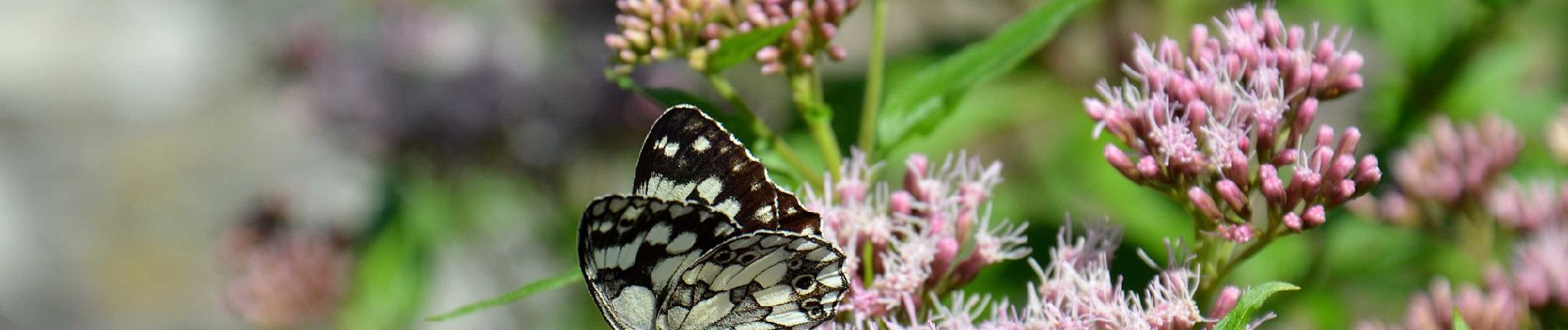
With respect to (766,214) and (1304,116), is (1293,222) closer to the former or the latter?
(1304,116)

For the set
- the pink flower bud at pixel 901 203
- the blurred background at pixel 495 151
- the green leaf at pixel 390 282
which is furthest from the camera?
the green leaf at pixel 390 282

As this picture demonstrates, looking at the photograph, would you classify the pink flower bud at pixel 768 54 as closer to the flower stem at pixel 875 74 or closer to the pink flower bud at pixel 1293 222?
the flower stem at pixel 875 74

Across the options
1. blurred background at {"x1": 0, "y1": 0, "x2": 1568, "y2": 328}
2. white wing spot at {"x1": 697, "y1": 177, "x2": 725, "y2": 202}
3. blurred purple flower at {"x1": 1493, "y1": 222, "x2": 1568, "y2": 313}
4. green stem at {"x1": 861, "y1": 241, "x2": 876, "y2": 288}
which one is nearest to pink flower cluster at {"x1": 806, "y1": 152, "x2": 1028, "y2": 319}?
green stem at {"x1": 861, "y1": 241, "x2": 876, "y2": 288}

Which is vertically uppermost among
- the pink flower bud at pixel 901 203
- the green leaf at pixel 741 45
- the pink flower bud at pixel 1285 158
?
the green leaf at pixel 741 45

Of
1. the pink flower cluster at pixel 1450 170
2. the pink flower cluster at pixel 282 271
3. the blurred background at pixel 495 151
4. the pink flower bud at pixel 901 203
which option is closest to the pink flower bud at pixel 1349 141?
the pink flower bud at pixel 901 203

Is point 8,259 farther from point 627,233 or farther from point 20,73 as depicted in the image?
point 627,233

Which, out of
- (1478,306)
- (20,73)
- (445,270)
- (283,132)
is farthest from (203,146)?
(1478,306)
